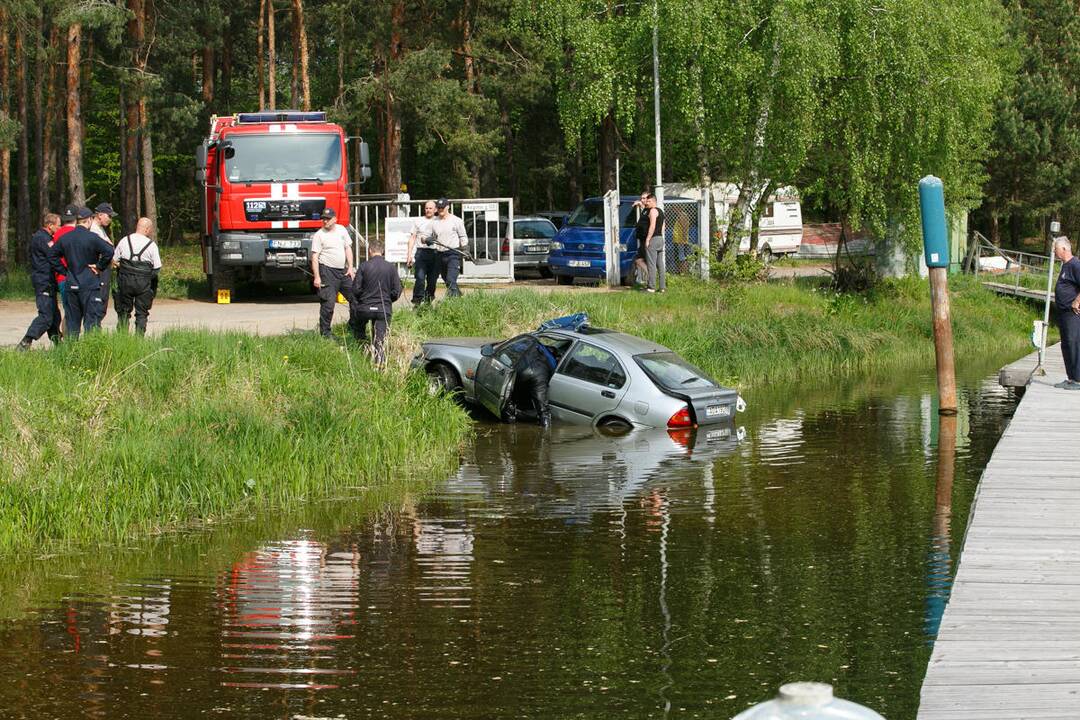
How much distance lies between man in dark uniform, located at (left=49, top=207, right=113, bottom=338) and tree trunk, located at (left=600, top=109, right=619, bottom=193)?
3196 cm

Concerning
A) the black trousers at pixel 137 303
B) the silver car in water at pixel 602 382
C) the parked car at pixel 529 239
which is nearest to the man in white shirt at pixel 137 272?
the black trousers at pixel 137 303

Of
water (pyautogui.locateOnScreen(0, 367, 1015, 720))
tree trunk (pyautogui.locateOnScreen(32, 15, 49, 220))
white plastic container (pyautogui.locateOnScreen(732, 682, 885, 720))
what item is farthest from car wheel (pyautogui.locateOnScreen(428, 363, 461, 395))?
tree trunk (pyautogui.locateOnScreen(32, 15, 49, 220))

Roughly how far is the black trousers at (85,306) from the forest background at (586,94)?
13.6 meters

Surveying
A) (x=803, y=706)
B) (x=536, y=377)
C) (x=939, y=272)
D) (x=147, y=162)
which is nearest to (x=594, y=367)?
(x=536, y=377)

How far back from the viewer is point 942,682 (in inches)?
285

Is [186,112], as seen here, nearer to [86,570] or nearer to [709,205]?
[709,205]

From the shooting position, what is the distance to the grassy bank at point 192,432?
12.7m

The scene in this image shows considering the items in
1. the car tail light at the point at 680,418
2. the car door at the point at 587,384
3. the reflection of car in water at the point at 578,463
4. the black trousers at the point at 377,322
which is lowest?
the reflection of car in water at the point at 578,463

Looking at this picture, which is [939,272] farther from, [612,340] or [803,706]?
[803,706]

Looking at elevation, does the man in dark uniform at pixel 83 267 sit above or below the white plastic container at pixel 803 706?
above

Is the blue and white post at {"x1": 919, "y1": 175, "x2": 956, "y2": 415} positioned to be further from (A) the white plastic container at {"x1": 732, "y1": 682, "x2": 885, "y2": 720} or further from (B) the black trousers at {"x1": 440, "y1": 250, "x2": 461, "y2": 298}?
(A) the white plastic container at {"x1": 732, "y1": 682, "x2": 885, "y2": 720}

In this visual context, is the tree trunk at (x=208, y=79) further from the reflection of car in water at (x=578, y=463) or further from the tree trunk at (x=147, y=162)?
the reflection of car in water at (x=578, y=463)

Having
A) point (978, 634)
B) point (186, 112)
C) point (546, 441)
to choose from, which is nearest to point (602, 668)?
point (978, 634)

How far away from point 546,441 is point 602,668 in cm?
932
